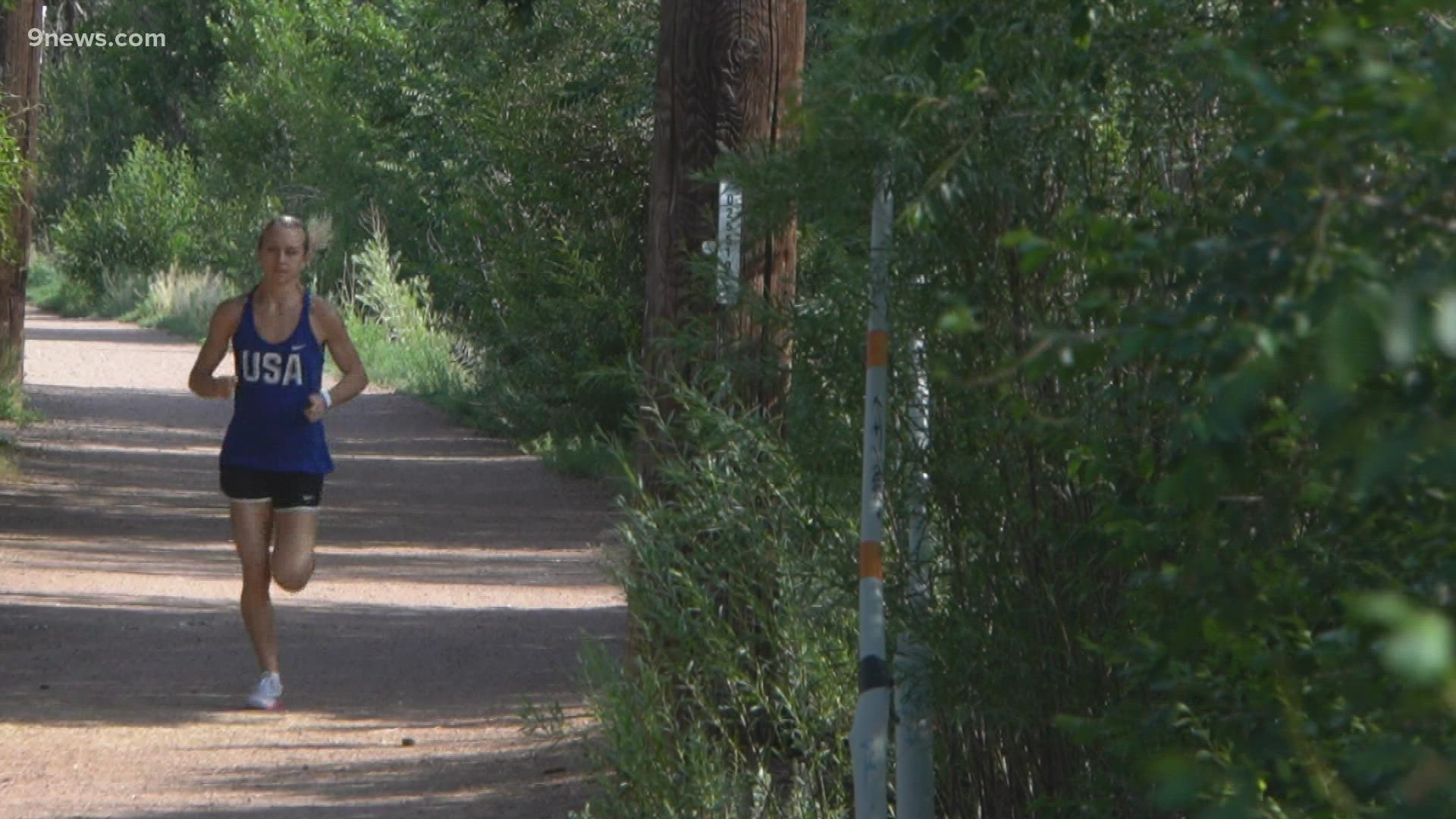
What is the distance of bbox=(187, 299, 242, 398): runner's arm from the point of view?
7.75 metres

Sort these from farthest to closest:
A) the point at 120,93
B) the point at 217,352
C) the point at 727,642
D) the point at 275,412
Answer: the point at 120,93 < the point at 217,352 < the point at 275,412 < the point at 727,642

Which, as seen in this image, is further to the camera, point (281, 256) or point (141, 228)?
point (141, 228)

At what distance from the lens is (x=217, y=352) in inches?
306

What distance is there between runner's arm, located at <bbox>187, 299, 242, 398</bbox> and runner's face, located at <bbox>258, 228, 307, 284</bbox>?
186 mm

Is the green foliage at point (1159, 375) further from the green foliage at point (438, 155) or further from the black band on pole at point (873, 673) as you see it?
the green foliage at point (438, 155)

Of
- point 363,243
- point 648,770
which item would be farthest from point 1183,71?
point 363,243

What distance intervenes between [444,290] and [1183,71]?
20.0 meters

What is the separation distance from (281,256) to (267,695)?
173cm

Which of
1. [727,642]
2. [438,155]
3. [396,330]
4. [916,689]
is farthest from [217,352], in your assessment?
[396,330]

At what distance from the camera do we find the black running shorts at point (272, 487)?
7664 mm

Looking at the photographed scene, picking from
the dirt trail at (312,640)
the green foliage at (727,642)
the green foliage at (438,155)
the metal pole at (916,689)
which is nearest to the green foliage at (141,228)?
the green foliage at (438,155)

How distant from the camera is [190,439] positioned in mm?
20375

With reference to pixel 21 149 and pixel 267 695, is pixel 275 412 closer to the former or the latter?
pixel 267 695

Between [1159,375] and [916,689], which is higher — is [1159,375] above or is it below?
above
